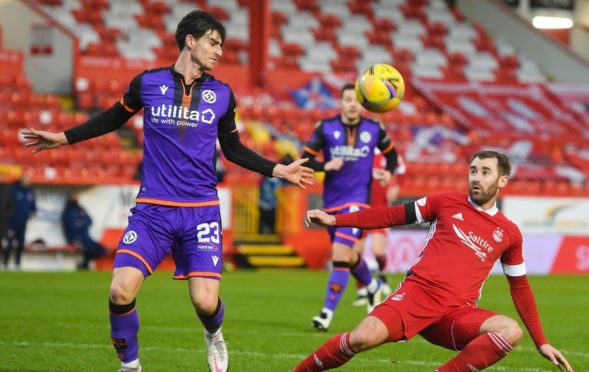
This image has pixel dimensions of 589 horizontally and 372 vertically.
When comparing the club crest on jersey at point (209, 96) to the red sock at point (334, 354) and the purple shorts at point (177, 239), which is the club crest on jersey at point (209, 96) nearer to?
the purple shorts at point (177, 239)

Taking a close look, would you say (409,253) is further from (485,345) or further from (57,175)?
(485,345)

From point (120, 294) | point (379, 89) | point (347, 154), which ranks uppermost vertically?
point (379, 89)

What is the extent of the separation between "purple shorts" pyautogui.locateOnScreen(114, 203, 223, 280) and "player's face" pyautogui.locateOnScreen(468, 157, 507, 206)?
5.83 feet

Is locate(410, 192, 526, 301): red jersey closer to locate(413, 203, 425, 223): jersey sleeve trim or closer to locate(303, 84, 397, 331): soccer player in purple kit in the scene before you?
locate(413, 203, 425, 223): jersey sleeve trim

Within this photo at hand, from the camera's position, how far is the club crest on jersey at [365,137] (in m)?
12.0

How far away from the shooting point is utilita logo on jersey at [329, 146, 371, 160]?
12.0 metres

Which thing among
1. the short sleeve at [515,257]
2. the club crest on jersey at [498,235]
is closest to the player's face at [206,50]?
the club crest on jersey at [498,235]

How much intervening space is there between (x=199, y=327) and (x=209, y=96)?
4324mm

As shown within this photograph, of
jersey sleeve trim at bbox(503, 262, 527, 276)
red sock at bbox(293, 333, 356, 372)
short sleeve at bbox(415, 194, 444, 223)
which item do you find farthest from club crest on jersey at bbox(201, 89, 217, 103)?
jersey sleeve trim at bbox(503, 262, 527, 276)

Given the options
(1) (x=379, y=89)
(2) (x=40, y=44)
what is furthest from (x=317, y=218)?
(2) (x=40, y=44)

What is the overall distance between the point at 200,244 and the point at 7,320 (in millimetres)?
4896

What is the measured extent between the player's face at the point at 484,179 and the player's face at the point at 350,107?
5.18 metres

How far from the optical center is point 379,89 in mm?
8953

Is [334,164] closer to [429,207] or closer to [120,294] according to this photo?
[429,207]
